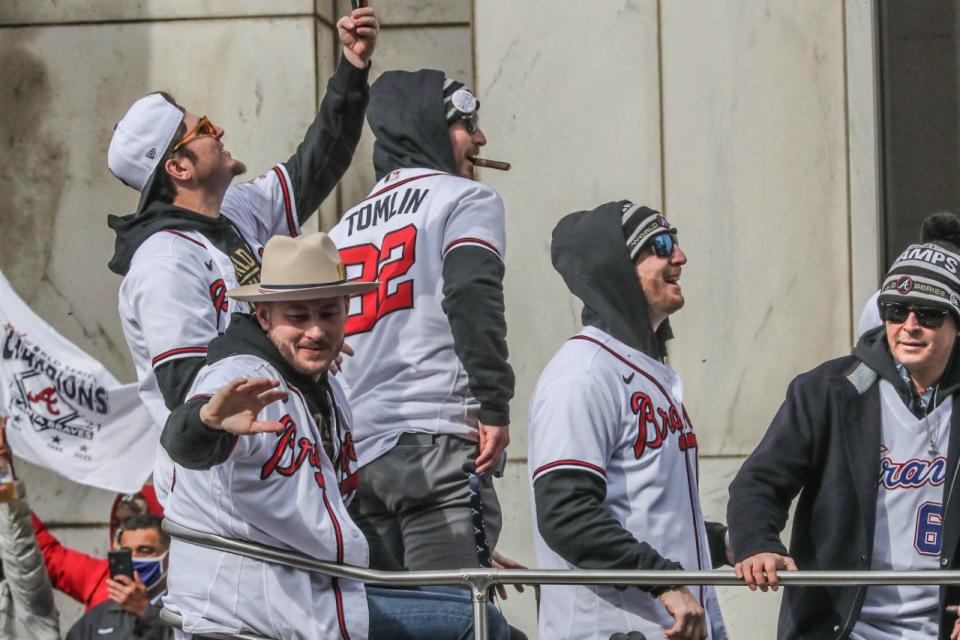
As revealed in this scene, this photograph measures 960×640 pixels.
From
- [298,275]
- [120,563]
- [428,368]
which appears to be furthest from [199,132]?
→ [120,563]

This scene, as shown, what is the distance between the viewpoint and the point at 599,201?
8.49m

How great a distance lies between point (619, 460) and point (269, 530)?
98 cm

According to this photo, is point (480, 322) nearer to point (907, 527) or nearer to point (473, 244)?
point (473, 244)

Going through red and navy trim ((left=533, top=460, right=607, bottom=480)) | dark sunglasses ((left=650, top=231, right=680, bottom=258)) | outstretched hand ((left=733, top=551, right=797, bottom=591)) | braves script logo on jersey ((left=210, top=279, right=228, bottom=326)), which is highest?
dark sunglasses ((left=650, top=231, right=680, bottom=258))

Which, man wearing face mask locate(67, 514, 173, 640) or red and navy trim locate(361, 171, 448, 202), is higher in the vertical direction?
red and navy trim locate(361, 171, 448, 202)

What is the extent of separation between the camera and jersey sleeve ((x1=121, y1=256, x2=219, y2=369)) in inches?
205

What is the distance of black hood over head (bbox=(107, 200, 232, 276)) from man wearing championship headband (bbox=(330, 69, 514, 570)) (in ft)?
1.72

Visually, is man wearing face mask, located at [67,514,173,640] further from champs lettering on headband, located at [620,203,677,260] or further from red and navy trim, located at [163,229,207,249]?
champs lettering on headband, located at [620,203,677,260]

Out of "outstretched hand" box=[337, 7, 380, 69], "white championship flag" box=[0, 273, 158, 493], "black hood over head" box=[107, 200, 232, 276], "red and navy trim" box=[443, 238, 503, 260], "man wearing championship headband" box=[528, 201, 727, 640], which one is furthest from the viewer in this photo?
"white championship flag" box=[0, 273, 158, 493]

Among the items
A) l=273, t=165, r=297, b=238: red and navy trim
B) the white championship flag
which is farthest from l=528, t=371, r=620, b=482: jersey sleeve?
the white championship flag

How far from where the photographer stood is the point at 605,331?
5.16 metres

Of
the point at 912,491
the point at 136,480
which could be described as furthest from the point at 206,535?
the point at 136,480

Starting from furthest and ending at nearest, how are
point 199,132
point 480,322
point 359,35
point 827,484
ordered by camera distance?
1. point 359,35
2. point 199,132
3. point 480,322
4. point 827,484

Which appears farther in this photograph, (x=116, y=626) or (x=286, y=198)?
(x=116, y=626)
